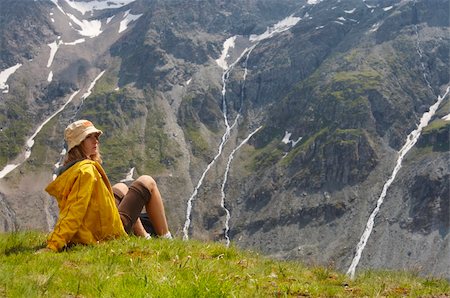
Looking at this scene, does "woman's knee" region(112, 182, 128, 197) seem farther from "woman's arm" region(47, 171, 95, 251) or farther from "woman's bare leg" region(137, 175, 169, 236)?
"woman's arm" region(47, 171, 95, 251)

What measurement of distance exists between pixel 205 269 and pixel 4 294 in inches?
96.7

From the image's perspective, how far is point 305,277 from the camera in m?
9.00

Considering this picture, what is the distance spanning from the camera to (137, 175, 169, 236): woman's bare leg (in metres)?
11.5

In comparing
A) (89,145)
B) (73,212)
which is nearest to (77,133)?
(89,145)

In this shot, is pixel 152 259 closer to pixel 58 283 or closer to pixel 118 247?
pixel 118 247

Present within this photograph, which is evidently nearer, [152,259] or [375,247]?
[152,259]

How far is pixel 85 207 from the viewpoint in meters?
9.48

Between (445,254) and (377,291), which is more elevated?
(377,291)

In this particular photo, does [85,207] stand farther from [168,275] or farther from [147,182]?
[168,275]

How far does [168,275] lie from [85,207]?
4077 mm

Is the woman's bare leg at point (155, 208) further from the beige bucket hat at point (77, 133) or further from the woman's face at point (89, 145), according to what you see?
the beige bucket hat at point (77, 133)

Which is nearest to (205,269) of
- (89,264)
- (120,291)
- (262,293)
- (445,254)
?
(262,293)

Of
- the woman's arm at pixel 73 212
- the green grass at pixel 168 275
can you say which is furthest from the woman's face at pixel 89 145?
the green grass at pixel 168 275

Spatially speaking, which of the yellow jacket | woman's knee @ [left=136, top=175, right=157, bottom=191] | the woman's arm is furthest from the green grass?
woman's knee @ [left=136, top=175, right=157, bottom=191]
